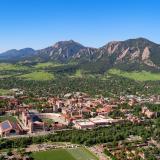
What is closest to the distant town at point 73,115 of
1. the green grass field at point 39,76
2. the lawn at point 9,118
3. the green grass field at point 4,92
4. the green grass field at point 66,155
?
the lawn at point 9,118

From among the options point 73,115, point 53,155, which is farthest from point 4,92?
point 53,155

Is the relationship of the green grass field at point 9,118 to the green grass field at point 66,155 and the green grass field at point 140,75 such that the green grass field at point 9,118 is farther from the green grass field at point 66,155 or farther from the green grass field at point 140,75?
the green grass field at point 140,75

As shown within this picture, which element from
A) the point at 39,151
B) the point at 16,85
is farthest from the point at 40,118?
the point at 16,85

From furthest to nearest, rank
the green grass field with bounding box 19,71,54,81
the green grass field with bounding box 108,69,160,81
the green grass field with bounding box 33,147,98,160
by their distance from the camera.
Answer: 1. the green grass field with bounding box 19,71,54,81
2. the green grass field with bounding box 108,69,160,81
3. the green grass field with bounding box 33,147,98,160

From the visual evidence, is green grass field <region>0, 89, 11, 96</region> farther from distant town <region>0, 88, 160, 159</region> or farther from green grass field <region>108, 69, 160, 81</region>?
green grass field <region>108, 69, 160, 81</region>

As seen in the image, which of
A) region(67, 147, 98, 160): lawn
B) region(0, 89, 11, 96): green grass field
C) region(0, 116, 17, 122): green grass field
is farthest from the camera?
region(0, 89, 11, 96): green grass field

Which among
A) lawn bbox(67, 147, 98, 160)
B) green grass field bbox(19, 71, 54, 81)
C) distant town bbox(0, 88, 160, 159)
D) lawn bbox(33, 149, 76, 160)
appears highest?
green grass field bbox(19, 71, 54, 81)

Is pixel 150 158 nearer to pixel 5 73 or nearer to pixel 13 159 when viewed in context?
pixel 13 159

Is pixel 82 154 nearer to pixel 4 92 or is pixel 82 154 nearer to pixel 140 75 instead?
pixel 4 92

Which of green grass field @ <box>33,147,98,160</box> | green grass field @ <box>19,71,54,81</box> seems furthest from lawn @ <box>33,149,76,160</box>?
green grass field @ <box>19,71,54,81</box>
